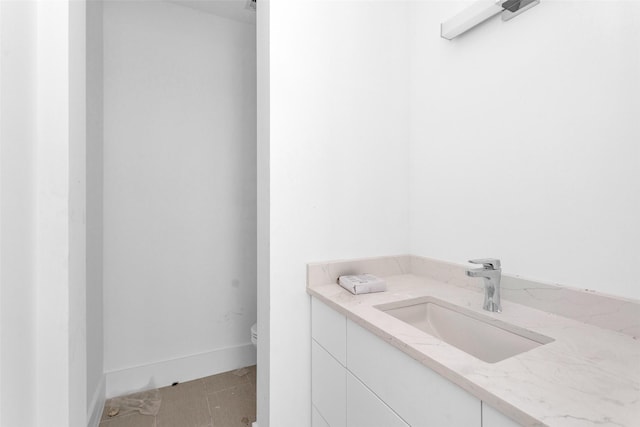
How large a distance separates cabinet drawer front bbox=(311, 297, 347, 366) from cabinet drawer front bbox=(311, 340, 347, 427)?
0.03 m

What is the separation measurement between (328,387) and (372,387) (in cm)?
31

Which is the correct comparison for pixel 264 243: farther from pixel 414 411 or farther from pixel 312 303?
pixel 414 411

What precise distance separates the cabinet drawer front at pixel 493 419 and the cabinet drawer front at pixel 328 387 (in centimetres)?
54

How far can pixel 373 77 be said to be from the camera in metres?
1.44

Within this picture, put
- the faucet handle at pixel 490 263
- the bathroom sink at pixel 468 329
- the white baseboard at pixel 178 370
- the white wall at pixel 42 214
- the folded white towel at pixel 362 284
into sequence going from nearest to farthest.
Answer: the white wall at pixel 42 214 < the bathroom sink at pixel 468 329 < the faucet handle at pixel 490 263 < the folded white towel at pixel 362 284 < the white baseboard at pixel 178 370

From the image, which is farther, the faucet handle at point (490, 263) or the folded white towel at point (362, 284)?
the folded white towel at point (362, 284)

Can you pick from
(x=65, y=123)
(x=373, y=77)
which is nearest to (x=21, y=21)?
(x=65, y=123)

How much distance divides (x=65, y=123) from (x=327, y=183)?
923 millimetres

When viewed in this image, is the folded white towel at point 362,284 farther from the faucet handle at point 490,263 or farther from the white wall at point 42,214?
the white wall at point 42,214

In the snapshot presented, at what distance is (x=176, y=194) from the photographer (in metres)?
1.99

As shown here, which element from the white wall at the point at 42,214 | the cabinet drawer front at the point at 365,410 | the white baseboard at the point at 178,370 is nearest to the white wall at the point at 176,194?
the white baseboard at the point at 178,370

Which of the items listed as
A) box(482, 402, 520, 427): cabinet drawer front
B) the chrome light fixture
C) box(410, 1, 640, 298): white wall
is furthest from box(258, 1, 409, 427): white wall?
box(482, 402, 520, 427): cabinet drawer front

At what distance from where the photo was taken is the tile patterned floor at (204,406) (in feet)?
5.23

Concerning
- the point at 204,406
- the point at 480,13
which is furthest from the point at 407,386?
the point at 204,406
